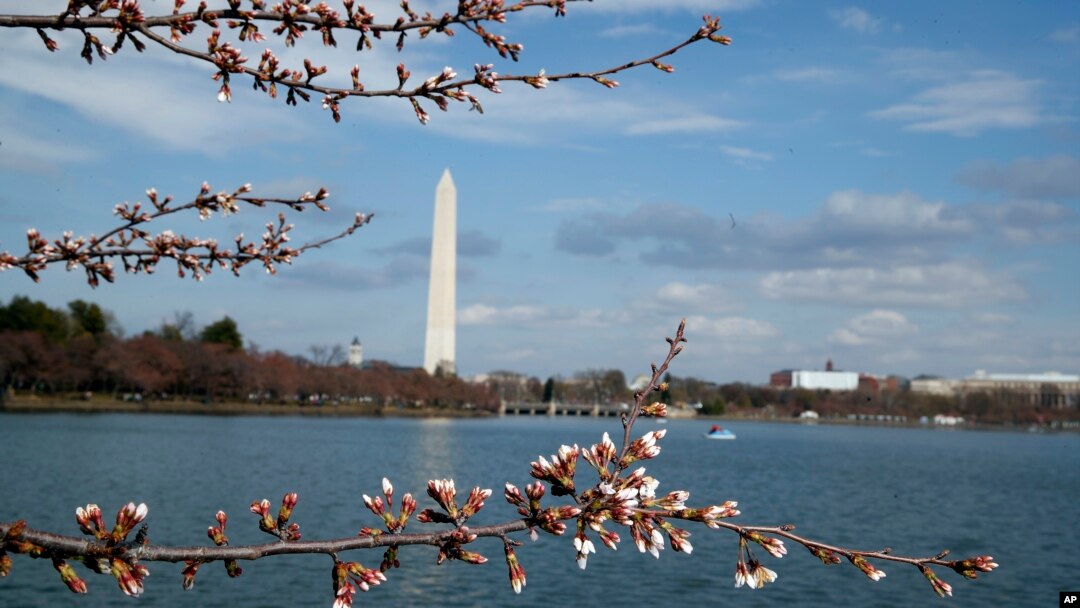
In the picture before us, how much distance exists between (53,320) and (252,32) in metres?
106

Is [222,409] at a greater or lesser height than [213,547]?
lesser

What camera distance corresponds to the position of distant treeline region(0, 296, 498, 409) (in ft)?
292

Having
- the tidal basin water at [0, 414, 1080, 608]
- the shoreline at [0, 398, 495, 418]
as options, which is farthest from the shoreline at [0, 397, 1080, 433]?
the tidal basin water at [0, 414, 1080, 608]

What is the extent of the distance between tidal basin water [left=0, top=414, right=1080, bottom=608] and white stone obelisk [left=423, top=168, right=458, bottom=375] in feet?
112

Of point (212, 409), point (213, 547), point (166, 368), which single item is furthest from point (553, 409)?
point (213, 547)

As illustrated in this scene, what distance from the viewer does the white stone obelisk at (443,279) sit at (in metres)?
95.8

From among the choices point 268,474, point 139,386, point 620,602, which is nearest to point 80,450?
point 268,474

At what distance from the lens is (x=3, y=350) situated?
8169 cm

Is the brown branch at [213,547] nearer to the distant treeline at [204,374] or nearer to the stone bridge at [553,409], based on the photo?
the distant treeline at [204,374]

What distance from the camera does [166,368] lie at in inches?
3910

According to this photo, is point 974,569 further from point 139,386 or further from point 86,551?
point 139,386

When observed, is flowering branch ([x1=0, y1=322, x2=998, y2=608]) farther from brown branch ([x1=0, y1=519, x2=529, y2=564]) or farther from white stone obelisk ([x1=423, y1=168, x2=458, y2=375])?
white stone obelisk ([x1=423, y1=168, x2=458, y2=375])

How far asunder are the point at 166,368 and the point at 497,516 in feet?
259

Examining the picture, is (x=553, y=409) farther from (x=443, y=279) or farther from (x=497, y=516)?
(x=497, y=516)
